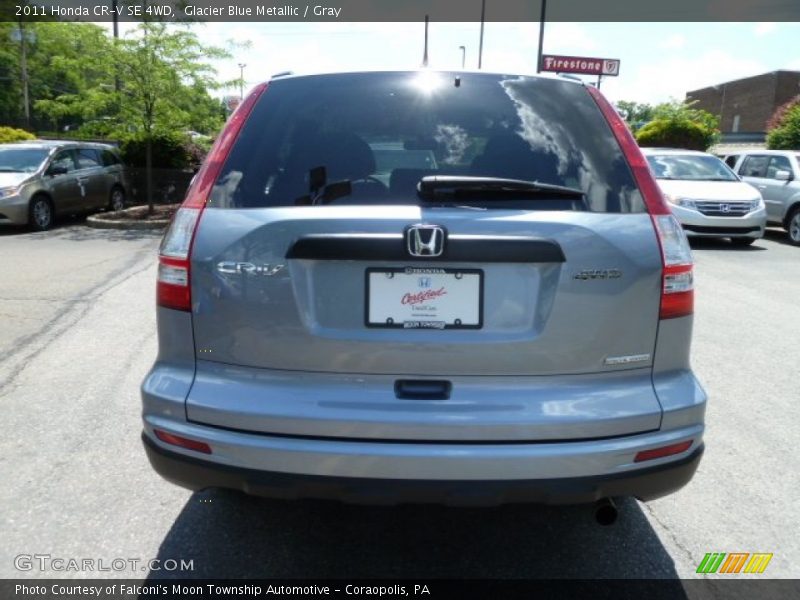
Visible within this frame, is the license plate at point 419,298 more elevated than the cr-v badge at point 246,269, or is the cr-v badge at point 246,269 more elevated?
the cr-v badge at point 246,269

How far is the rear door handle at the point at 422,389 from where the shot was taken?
2.14 m

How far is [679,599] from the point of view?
245 cm

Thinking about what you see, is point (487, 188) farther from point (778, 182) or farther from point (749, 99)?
point (749, 99)

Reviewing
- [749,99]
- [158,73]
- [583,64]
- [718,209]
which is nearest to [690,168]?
[718,209]

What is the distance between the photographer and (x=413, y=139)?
2.51 m

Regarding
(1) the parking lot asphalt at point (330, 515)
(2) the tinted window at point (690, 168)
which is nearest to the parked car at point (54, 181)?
(1) the parking lot asphalt at point (330, 515)

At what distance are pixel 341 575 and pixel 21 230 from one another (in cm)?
1262

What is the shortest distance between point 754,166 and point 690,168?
2.91 m

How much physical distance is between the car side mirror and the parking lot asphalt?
9477 mm

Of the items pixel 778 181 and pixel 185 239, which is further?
pixel 778 181

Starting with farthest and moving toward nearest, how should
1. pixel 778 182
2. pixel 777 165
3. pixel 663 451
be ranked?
pixel 777 165, pixel 778 182, pixel 663 451

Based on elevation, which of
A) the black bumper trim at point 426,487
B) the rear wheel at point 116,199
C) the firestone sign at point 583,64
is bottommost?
the rear wheel at point 116,199

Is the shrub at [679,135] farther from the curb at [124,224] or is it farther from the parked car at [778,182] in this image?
the curb at [124,224]

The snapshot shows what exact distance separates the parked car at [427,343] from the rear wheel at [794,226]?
42.1 feet
